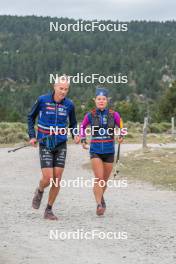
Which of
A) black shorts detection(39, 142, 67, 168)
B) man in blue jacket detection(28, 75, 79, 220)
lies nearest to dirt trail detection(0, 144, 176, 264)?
man in blue jacket detection(28, 75, 79, 220)

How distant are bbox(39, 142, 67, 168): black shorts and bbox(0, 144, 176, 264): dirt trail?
2.69 ft

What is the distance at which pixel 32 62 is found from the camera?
178500mm

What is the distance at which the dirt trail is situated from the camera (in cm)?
649

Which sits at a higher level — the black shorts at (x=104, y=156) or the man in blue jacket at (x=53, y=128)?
the man in blue jacket at (x=53, y=128)

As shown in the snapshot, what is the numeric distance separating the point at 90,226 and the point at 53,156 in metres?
1.25

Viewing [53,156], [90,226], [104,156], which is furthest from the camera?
[104,156]

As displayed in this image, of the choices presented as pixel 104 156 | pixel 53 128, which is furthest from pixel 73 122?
pixel 104 156

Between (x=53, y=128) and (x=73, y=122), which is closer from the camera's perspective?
(x=53, y=128)

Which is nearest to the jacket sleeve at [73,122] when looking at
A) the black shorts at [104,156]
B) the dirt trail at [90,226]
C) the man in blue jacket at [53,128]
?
the man in blue jacket at [53,128]

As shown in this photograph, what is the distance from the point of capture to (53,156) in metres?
8.77

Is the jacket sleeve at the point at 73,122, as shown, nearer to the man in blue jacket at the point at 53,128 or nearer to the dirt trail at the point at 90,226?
the man in blue jacket at the point at 53,128

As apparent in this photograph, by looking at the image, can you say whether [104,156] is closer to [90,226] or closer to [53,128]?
[53,128]

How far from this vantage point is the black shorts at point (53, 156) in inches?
342

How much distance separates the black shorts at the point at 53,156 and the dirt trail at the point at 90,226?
0.82 metres
